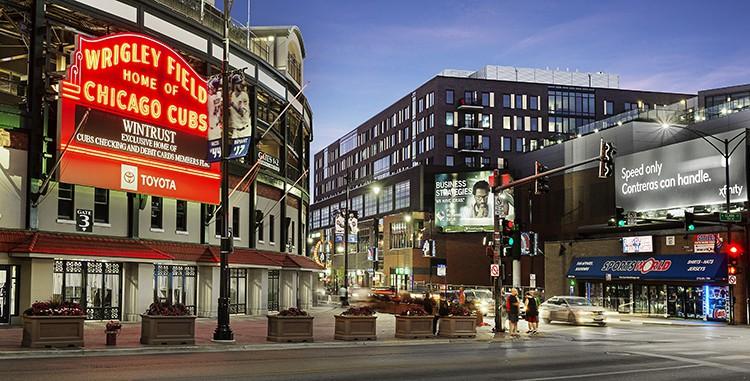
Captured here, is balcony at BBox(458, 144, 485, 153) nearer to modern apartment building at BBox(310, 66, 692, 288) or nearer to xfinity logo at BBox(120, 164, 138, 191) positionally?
modern apartment building at BBox(310, 66, 692, 288)

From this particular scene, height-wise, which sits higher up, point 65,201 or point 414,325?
point 65,201

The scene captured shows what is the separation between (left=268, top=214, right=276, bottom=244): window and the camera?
50.2 meters

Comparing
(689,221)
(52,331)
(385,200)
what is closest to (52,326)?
(52,331)

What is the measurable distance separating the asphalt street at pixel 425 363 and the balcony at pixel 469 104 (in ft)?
298

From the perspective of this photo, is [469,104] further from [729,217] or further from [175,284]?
[175,284]

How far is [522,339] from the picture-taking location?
31.2 m

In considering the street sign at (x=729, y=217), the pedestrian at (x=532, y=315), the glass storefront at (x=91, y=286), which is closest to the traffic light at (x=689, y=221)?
the street sign at (x=729, y=217)

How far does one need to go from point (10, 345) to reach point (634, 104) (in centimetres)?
11664

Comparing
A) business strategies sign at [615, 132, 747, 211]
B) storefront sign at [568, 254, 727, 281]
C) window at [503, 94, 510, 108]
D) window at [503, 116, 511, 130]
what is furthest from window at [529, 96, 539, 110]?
storefront sign at [568, 254, 727, 281]

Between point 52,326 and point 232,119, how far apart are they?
10.5 m

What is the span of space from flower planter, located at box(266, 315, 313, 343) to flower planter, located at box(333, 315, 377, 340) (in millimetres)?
1486

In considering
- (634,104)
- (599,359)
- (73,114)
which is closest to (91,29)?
(73,114)

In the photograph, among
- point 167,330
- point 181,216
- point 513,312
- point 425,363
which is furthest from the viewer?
point 181,216

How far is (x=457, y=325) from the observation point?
102 ft
